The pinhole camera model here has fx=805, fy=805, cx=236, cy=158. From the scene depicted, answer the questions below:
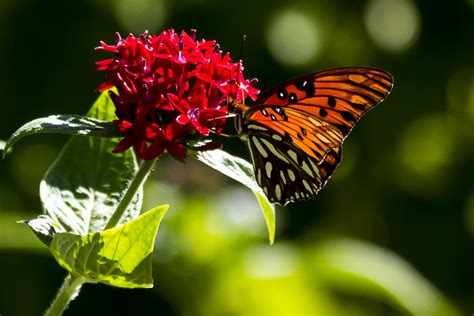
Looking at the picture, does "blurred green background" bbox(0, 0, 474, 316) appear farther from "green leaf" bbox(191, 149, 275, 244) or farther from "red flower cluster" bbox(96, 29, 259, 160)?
"red flower cluster" bbox(96, 29, 259, 160)

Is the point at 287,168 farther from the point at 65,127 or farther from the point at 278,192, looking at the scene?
the point at 65,127

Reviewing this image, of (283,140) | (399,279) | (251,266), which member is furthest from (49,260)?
(283,140)

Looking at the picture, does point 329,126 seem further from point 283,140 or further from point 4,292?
point 4,292

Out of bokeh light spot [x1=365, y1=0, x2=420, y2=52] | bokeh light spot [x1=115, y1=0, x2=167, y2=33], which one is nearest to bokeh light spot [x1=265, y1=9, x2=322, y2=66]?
bokeh light spot [x1=365, y1=0, x2=420, y2=52]

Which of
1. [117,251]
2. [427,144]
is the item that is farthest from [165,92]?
[427,144]

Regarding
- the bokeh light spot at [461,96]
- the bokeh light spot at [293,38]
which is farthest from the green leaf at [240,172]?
the bokeh light spot at [461,96]
